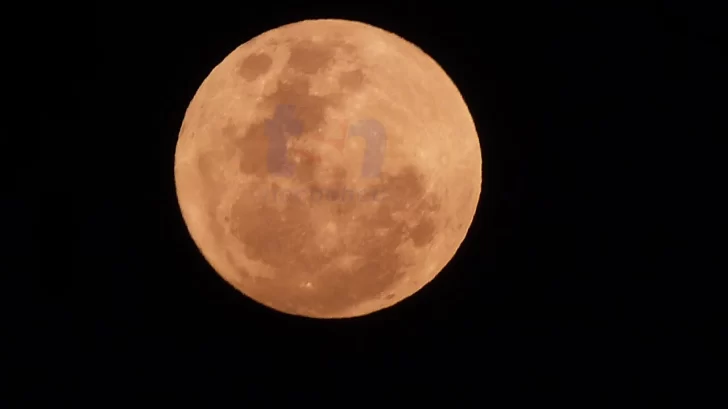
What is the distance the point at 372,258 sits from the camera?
414 cm

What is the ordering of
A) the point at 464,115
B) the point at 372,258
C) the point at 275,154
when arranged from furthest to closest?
1. the point at 464,115
2. the point at 372,258
3. the point at 275,154

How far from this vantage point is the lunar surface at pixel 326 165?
391 cm

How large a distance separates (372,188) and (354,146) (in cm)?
24

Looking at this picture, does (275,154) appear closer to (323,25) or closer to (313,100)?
(313,100)

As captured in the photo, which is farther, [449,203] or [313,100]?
[449,203]

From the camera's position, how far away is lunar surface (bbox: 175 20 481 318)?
12.8 ft

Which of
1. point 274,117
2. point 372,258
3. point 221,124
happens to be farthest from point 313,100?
point 372,258

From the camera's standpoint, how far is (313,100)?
394 cm

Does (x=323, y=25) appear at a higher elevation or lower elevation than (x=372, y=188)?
higher

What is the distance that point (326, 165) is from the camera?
152 inches

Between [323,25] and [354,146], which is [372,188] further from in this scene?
[323,25]

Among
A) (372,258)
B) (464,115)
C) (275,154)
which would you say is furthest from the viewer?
(464,115)

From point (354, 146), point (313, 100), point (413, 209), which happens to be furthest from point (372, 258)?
point (313, 100)

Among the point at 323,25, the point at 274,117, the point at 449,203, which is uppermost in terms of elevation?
the point at 323,25
